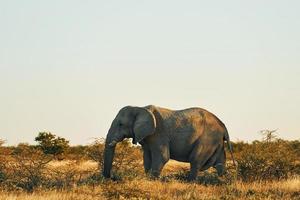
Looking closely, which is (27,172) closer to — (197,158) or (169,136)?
(169,136)

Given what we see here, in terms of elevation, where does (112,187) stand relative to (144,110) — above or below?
below

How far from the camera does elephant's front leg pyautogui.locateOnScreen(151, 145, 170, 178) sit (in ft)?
60.5

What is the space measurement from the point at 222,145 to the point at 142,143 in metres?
2.94

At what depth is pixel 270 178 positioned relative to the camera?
19312mm

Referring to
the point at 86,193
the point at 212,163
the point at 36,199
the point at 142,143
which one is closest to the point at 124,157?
the point at 142,143

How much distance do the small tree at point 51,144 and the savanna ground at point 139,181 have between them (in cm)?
2592

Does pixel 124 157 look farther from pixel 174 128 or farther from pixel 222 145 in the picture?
pixel 222 145

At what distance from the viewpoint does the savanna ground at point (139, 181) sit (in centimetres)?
1348

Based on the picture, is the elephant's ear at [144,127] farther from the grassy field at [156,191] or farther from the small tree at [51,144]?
the small tree at [51,144]

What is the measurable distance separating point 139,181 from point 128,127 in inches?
150

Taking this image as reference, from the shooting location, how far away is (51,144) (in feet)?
159

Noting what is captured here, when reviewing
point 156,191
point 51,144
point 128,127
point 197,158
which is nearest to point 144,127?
point 128,127

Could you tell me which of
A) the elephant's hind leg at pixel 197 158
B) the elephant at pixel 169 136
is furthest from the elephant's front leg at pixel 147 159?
the elephant's hind leg at pixel 197 158

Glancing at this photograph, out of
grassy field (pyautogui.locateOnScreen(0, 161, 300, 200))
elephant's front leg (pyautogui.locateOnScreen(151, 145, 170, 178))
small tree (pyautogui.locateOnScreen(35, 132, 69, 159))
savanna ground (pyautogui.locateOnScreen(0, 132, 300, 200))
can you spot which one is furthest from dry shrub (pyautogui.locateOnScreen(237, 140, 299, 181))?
small tree (pyautogui.locateOnScreen(35, 132, 69, 159))
